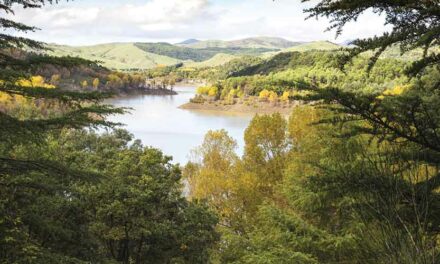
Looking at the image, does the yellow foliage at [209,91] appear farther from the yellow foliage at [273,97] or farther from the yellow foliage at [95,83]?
the yellow foliage at [95,83]

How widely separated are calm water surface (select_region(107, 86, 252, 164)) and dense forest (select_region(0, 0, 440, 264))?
26440 mm

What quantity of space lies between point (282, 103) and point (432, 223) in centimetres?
9735

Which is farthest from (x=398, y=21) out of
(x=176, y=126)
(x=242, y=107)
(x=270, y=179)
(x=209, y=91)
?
(x=209, y=91)

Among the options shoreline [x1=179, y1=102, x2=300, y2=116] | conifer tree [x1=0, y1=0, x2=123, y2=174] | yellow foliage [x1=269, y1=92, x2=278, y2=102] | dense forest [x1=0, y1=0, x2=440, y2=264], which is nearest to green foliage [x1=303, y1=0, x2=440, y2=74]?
dense forest [x1=0, y1=0, x2=440, y2=264]

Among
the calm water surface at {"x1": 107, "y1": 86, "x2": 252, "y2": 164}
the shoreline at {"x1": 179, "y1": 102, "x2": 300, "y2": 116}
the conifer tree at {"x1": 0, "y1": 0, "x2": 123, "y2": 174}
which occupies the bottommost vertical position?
the calm water surface at {"x1": 107, "y1": 86, "x2": 252, "y2": 164}

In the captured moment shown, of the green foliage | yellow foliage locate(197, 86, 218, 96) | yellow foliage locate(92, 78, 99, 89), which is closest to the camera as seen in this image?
the green foliage

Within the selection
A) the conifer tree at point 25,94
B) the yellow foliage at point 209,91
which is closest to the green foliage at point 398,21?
the conifer tree at point 25,94

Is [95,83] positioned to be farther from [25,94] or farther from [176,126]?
[25,94]

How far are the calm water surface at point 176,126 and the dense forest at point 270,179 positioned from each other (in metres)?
26.4

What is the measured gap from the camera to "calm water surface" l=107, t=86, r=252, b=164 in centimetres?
5353

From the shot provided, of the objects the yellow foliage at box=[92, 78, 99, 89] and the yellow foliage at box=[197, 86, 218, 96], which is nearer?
the yellow foliage at box=[92, 78, 99, 89]

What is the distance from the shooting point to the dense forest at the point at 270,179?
11.1 ft

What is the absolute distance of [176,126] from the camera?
233ft

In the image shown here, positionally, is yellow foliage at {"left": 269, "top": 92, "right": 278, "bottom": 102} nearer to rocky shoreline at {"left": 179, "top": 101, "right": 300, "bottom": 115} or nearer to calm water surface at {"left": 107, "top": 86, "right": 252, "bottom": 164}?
rocky shoreline at {"left": 179, "top": 101, "right": 300, "bottom": 115}
